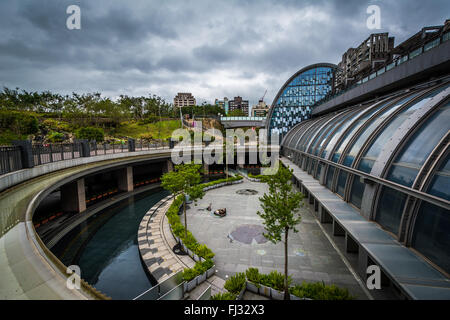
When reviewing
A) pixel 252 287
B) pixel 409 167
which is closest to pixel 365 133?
pixel 409 167

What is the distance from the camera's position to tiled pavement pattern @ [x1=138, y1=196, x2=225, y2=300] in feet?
37.8

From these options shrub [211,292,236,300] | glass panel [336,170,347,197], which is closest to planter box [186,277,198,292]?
shrub [211,292,236,300]

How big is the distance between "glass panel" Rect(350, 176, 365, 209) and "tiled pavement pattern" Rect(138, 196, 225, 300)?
31.1ft

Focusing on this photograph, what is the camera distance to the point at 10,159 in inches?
528

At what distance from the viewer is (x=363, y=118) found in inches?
640

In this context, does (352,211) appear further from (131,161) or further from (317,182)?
(131,161)

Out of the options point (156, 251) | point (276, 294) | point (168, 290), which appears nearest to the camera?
point (168, 290)

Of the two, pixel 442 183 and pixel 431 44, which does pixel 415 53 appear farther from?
pixel 442 183

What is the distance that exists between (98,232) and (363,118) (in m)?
26.3

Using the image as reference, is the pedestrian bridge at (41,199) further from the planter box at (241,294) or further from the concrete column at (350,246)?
the concrete column at (350,246)

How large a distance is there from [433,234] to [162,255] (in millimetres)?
15069

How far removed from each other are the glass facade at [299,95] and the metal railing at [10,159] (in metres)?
51.4
